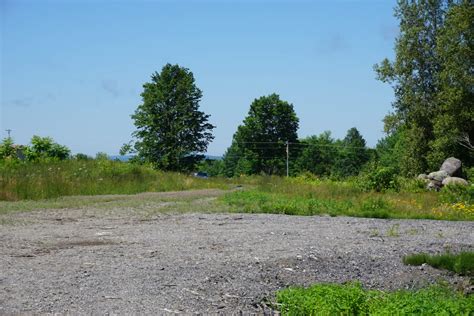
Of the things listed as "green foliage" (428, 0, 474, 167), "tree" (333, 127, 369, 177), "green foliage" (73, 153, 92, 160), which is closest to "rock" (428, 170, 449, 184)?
"green foliage" (428, 0, 474, 167)

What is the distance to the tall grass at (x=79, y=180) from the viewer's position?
16.7 metres

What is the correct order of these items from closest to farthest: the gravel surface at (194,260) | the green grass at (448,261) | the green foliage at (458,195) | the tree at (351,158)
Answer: the gravel surface at (194,260) → the green grass at (448,261) → the green foliage at (458,195) → the tree at (351,158)

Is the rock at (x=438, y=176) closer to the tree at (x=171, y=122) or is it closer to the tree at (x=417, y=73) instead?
the tree at (x=417, y=73)

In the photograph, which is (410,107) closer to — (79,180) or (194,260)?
(79,180)

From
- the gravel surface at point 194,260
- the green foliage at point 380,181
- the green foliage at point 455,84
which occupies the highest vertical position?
the green foliage at point 455,84

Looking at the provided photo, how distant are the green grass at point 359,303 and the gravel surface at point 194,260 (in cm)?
33

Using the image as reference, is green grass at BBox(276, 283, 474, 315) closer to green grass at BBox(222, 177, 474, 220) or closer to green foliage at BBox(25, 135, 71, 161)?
green grass at BBox(222, 177, 474, 220)

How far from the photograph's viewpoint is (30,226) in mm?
10836

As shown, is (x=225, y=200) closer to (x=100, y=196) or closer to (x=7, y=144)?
(x=100, y=196)

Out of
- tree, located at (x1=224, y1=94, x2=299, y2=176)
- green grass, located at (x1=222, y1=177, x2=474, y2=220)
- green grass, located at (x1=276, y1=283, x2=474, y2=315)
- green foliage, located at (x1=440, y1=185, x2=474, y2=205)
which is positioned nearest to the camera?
green grass, located at (x1=276, y1=283, x2=474, y2=315)

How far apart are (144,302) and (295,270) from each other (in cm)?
230

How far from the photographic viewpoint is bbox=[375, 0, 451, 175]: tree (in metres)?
32.5

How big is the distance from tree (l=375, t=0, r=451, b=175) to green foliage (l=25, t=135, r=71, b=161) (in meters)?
18.9

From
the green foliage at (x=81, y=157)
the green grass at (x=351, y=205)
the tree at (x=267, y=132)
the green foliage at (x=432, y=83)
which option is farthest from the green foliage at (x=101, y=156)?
the tree at (x=267, y=132)
